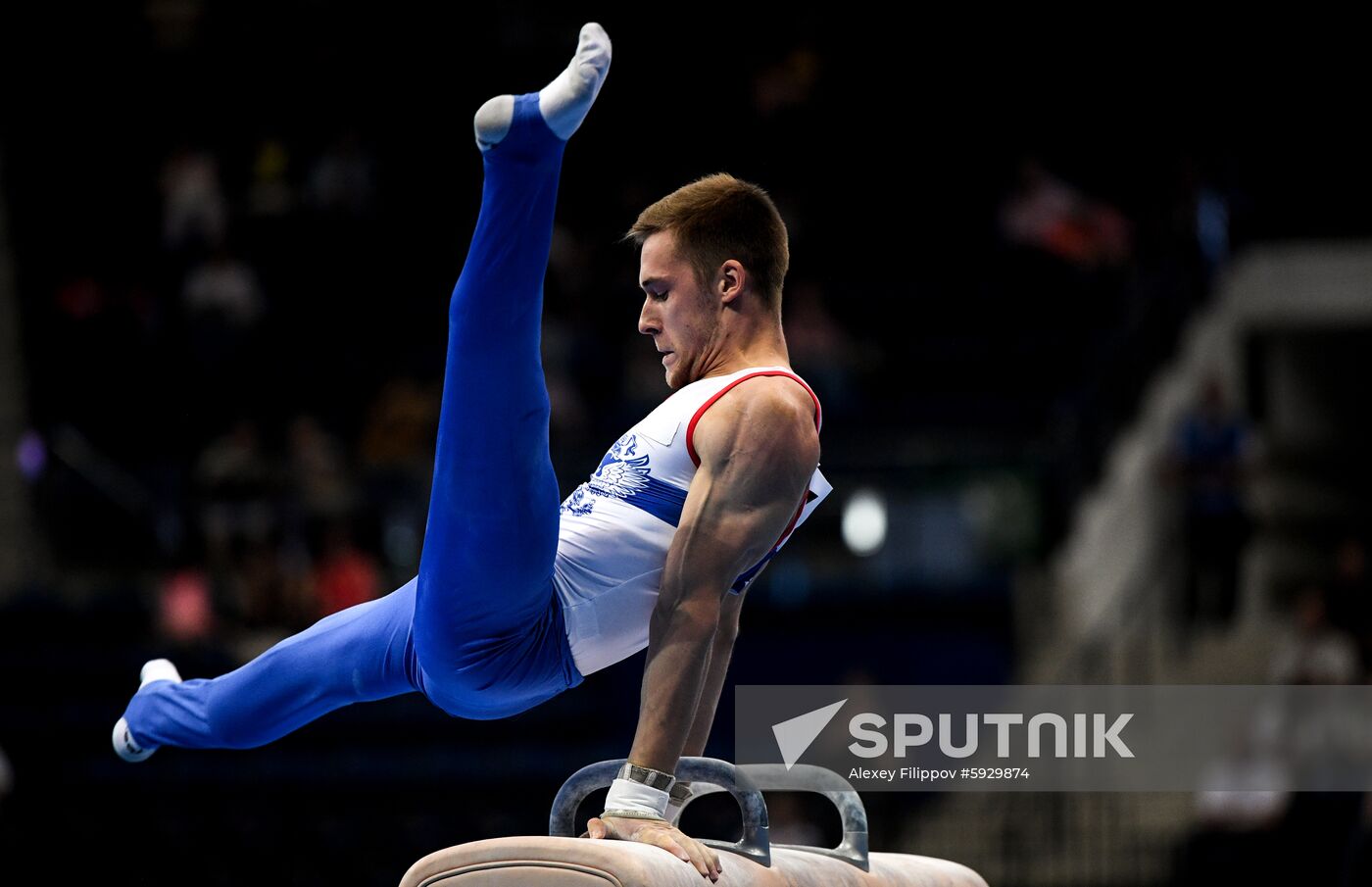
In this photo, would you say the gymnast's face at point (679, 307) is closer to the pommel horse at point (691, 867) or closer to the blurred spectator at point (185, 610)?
the pommel horse at point (691, 867)

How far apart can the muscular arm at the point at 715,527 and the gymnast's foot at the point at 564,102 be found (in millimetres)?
729

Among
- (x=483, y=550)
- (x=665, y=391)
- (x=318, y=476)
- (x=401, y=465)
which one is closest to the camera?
(x=483, y=550)

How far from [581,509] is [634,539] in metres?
0.21

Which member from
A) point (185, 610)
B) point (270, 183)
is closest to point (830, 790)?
point (185, 610)

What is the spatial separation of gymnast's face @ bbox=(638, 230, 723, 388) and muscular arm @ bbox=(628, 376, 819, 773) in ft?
0.80

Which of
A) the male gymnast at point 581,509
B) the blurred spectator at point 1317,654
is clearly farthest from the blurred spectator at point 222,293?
the male gymnast at point 581,509

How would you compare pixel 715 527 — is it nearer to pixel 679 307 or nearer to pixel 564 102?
pixel 679 307

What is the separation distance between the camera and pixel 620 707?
1051 cm

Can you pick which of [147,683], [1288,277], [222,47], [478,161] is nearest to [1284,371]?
[1288,277]

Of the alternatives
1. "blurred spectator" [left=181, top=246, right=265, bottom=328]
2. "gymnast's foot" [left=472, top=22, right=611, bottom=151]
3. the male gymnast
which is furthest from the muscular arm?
"blurred spectator" [left=181, top=246, right=265, bottom=328]

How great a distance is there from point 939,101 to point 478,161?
3.88 meters

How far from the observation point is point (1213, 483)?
11.9 metres

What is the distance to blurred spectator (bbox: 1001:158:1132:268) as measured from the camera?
45.5ft

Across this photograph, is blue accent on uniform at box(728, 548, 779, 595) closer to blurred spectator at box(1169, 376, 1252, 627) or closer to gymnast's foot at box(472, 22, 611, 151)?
gymnast's foot at box(472, 22, 611, 151)
